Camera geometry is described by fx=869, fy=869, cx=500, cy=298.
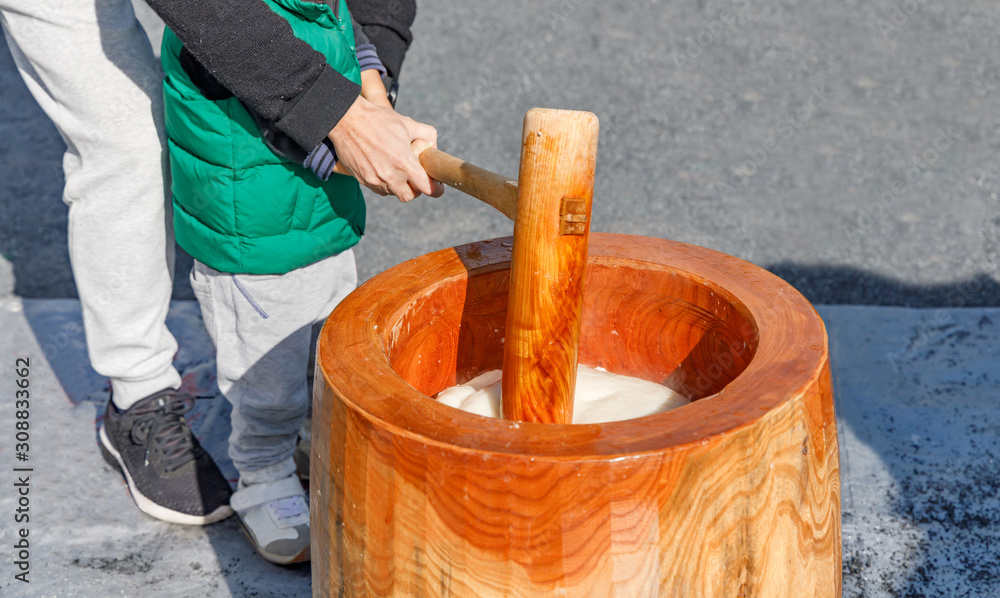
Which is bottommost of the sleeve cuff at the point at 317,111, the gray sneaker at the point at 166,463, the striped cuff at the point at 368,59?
the gray sneaker at the point at 166,463

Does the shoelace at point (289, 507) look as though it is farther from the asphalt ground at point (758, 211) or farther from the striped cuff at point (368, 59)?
the striped cuff at point (368, 59)

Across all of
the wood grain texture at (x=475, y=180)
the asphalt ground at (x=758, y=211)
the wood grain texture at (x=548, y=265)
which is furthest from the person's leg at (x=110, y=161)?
the wood grain texture at (x=548, y=265)

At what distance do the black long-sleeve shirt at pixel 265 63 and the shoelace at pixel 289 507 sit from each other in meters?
0.88

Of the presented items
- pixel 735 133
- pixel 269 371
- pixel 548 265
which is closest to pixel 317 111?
pixel 548 265

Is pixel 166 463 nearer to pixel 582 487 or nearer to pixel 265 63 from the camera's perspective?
pixel 265 63

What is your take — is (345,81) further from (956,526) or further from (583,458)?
(956,526)

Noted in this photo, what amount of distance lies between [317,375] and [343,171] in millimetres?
496

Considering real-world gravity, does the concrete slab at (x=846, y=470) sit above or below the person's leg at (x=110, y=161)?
below

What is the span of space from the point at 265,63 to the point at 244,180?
0.28 meters

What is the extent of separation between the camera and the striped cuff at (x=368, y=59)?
6.00 feet

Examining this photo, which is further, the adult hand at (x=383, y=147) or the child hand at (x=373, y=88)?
the child hand at (x=373, y=88)

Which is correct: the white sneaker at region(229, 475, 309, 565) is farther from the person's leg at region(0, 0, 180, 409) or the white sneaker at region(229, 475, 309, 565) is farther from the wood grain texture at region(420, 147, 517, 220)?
the wood grain texture at region(420, 147, 517, 220)

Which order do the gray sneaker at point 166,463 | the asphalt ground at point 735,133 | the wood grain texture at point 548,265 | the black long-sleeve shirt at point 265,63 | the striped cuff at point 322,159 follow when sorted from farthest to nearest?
the asphalt ground at point 735,133 → the gray sneaker at point 166,463 → the striped cuff at point 322,159 → the black long-sleeve shirt at point 265,63 → the wood grain texture at point 548,265

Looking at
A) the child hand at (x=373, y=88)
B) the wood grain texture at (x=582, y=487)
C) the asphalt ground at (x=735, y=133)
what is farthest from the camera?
the asphalt ground at (x=735, y=133)
